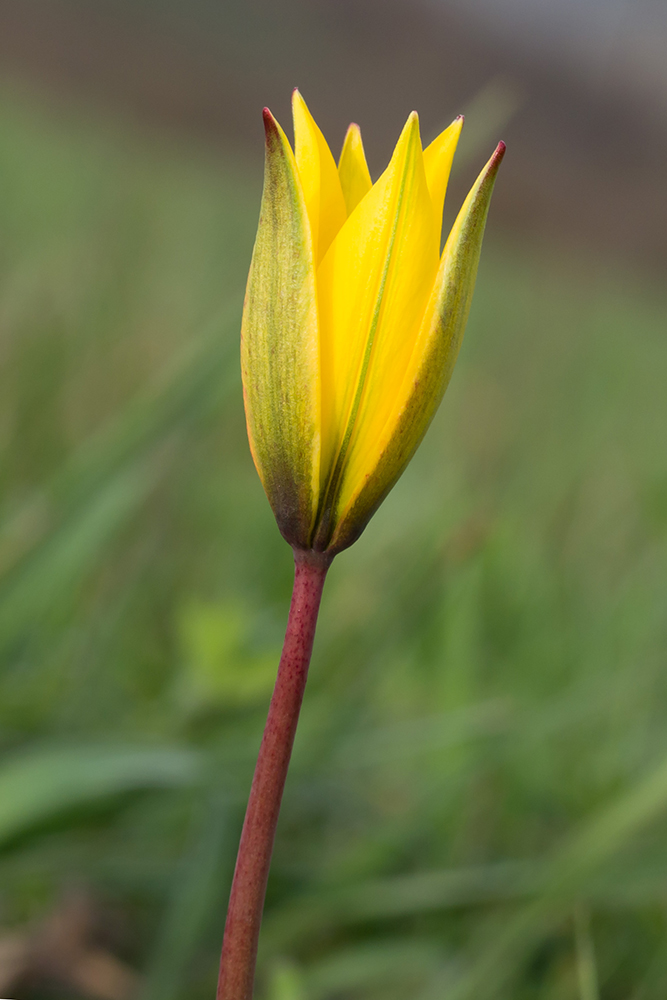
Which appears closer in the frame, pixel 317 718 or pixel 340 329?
pixel 340 329

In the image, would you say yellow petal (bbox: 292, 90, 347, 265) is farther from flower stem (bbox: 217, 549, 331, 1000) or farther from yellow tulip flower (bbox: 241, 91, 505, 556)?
flower stem (bbox: 217, 549, 331, 1000)

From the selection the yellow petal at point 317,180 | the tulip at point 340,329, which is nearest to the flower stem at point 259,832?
the tulip at point 340,329

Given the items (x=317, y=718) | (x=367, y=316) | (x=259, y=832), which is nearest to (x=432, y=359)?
(x=367, y=316)

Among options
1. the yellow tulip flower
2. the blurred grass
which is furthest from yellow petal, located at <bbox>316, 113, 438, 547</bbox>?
the blurred grass

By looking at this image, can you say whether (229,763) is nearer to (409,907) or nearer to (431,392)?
(409,907)

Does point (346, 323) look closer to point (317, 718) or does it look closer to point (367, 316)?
point (367, 316)

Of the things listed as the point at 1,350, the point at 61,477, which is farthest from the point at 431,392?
the point at 1,350

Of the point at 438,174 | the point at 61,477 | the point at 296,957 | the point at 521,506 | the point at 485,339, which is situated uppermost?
the point at 485,339
